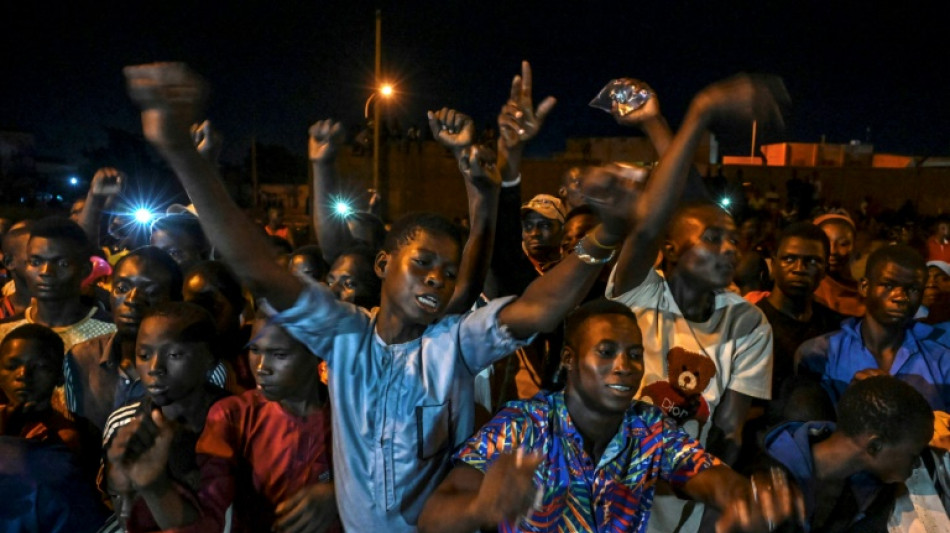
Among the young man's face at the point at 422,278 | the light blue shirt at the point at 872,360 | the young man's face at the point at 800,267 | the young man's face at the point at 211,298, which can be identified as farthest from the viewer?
the young man's face at the point at 800,267

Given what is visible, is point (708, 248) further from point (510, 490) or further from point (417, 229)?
point (510, 490)

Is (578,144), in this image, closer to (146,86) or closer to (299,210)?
(299,210)

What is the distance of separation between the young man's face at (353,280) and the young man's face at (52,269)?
4.37 ft

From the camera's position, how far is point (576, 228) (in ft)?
10.5

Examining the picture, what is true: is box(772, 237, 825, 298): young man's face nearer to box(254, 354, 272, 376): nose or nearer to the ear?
the ear

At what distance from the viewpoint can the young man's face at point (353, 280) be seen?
3.04 metres

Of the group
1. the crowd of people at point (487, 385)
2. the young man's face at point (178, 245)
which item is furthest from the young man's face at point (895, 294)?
the young man's face at point (178, 245)

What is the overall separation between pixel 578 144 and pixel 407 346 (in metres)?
28.1

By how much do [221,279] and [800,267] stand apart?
289cm

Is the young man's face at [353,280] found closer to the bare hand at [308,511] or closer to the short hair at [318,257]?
the short hair at [318,257]

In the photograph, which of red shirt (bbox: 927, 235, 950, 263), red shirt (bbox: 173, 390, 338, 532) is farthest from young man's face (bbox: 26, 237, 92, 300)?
red shirt (bbox: 927, 235, 950, 263)

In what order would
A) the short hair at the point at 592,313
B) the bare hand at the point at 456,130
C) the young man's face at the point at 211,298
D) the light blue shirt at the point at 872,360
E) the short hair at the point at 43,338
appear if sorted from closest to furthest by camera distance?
the short hair at the point at 592,313 → the bare hand at the point at 456,130 → the short hair at the point at 43,338 → the light blue shirt at the point at 872,360 → the young man's face at the point at 211,298

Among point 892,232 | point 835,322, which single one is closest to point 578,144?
point 892,232

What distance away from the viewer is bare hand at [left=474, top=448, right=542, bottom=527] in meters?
1.59
